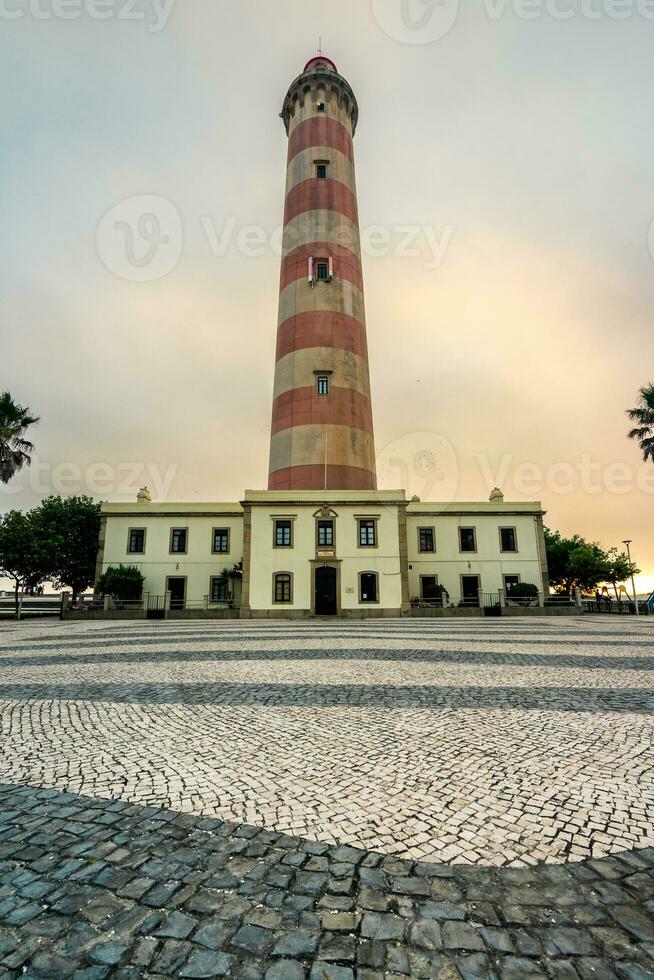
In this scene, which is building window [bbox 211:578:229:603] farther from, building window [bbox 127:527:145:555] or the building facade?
building window [bbox 127:527:145:555]

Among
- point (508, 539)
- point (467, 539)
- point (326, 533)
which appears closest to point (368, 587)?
point (326, 533)

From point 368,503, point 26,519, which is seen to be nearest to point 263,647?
point 368,503

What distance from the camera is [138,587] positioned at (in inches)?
1209

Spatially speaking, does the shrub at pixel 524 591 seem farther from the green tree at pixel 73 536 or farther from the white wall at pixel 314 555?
the green tree at pixel 73 536

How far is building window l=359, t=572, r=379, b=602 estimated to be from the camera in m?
27.5

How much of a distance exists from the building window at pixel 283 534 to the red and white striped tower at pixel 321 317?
2.33 m

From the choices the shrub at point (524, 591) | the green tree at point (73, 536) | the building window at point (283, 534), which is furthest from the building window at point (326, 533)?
the green tree at point (73, 536)

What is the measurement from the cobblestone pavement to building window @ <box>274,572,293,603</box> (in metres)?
21.1

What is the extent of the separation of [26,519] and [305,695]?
34804 mm

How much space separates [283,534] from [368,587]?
545 centimetres

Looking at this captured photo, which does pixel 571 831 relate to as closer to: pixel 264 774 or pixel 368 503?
pixel 264 774

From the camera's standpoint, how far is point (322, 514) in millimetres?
28141

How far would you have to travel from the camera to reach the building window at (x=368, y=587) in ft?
90.4

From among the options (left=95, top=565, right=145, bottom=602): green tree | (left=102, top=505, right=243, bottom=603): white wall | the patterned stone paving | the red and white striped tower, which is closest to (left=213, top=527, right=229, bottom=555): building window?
(left=102, top=505, right=243, bottom=603): white wall
